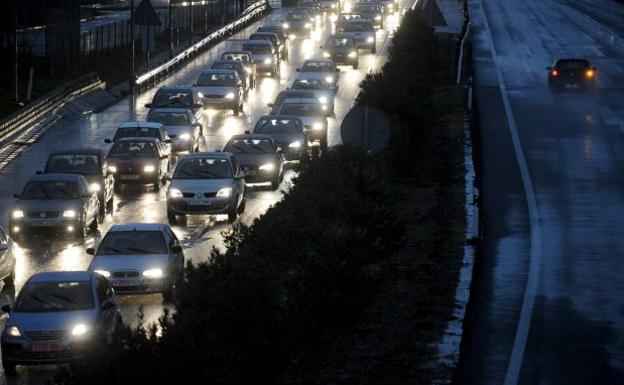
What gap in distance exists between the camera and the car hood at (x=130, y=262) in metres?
24.5

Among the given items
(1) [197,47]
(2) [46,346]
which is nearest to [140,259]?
(2) [46,346]

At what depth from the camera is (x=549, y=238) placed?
96.0ft

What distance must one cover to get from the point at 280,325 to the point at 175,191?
18.2 metres

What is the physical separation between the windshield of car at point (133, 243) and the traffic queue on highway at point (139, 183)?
0.05 ft

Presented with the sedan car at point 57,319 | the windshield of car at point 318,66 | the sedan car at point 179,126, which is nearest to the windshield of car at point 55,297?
the sedan car at point 57,319

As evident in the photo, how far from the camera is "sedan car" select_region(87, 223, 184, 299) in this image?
24.5 m

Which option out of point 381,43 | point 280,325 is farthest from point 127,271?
point 381,43

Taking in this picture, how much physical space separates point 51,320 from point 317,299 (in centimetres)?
341

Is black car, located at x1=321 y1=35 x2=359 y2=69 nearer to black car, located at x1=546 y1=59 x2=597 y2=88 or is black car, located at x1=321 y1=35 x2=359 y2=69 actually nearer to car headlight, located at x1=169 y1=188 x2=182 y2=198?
black car, located at x1=546 y1=59 x2=597 y2=88

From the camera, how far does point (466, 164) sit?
39656mm

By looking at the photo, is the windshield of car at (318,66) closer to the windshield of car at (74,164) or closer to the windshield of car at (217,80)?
the windshield of car at (217,80)

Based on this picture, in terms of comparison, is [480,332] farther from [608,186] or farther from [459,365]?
[608,186]

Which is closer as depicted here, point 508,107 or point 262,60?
point 508,107

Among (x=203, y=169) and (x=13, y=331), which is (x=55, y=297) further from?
(x=203, y=169)
